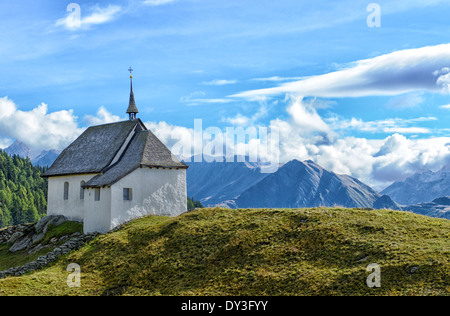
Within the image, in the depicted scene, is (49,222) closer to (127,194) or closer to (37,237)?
(37,237)

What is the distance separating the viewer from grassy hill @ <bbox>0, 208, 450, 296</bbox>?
77.6 ft

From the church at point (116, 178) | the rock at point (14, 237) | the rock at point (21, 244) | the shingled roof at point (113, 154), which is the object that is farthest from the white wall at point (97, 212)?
the rock at point (14, 237)

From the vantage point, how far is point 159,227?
38.1 metres

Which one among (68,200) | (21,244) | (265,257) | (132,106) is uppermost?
(132,106)

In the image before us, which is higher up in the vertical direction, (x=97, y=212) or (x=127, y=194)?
(x=127, y=194)


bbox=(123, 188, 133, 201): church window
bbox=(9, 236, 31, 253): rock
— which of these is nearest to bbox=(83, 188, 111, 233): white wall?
bbox=(123, 188, 133, 201): church window

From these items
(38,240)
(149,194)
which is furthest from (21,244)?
(149,194)

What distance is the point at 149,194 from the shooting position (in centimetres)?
4659

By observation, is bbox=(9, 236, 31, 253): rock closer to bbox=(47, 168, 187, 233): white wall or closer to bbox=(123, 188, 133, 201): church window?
bbox=(47, 168, 187, 233): white wall

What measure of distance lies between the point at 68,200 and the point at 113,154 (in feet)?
27.8

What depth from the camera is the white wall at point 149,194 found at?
43875 mm

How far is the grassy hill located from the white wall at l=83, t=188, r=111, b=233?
15.3 ft

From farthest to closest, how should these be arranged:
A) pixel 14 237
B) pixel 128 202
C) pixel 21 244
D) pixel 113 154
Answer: pixel 14 237 < pixel 21 244 < pixel 113 154 < pixel 128 202

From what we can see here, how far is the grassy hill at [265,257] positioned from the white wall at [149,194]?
5470mm
